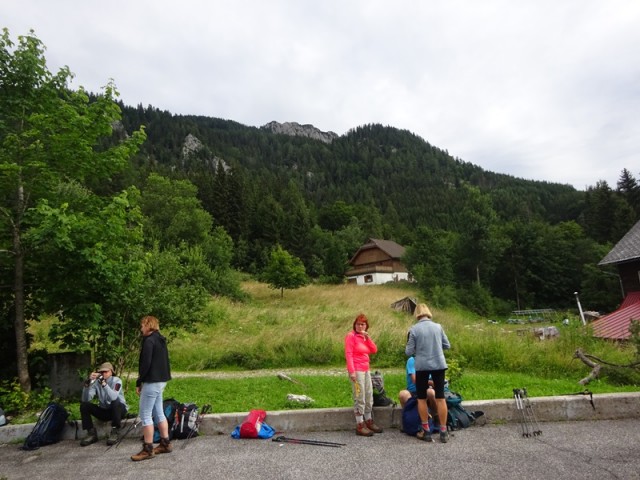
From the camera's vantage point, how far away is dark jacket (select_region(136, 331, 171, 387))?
514cm

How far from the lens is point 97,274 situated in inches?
285

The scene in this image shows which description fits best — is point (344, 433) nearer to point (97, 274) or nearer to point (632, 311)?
point (97, 274)

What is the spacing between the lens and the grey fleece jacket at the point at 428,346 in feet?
17.4

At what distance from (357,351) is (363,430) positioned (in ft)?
3.62

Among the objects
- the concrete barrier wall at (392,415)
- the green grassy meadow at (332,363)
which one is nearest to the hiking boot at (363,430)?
the concrete barrier wall at (392,415)

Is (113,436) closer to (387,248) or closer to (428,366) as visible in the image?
(428,366)

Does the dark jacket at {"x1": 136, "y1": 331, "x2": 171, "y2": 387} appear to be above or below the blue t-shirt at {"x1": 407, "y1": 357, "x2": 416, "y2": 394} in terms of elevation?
above

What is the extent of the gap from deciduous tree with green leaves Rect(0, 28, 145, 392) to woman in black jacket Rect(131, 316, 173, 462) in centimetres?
370

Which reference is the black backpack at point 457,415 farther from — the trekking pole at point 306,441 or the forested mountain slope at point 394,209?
the forested mountain slope at point 394,209

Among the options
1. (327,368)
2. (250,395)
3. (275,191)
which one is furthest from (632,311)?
(275,191)

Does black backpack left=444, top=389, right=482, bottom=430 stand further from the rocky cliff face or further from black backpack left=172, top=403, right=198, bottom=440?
the rocky cliff face

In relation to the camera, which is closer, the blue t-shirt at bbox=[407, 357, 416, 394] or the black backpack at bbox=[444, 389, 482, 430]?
the black backpack at bbox=[444, 389, 482, 430]

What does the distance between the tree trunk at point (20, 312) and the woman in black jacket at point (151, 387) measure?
3.56 meters

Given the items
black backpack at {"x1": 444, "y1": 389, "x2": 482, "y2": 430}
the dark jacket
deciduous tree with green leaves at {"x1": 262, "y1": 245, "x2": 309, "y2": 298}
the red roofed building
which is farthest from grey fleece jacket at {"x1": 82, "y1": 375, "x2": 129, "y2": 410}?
deciduous tree with green leaves at {"x1": 262, "y1": 245, "x2": 309, "y2": 298}
